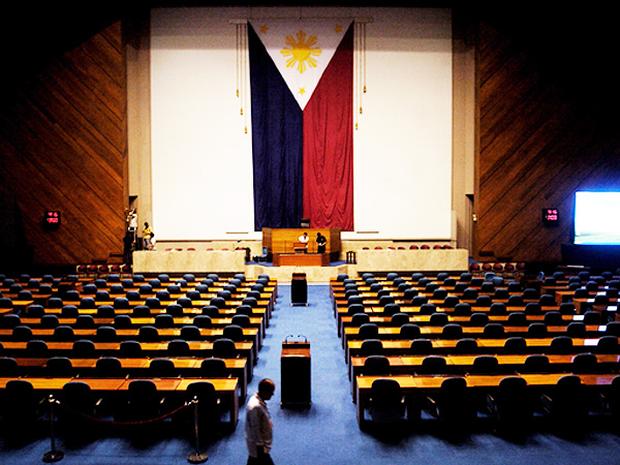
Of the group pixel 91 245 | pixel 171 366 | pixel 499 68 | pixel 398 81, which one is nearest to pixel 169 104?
pixel 91 245

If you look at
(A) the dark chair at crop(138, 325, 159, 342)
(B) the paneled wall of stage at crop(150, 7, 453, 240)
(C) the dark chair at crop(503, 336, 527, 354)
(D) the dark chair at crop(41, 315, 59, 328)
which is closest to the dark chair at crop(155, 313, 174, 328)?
(A) the dark chair at crop(138, 325, 159, 342)

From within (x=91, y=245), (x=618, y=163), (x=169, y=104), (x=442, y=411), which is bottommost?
(x=442, y=411)

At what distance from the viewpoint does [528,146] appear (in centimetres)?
2319

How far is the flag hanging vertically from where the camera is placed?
24.9 metres

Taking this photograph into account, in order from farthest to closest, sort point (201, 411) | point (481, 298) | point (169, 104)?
1. point (169, 104)
2. point (481, 298)
3. point (201, 411)

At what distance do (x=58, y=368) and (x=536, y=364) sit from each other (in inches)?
279

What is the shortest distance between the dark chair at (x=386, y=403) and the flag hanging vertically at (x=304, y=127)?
55.8ft

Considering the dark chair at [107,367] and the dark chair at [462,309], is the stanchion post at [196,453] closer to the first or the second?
the dark chair at [107,367]

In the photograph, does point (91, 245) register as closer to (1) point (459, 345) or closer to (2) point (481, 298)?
(2) point (481, 298)

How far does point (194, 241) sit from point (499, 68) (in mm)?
14324

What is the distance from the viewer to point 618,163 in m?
23.3

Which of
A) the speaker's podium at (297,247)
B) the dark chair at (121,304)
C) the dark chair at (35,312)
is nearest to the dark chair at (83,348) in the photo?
the dark chair at (35,312)

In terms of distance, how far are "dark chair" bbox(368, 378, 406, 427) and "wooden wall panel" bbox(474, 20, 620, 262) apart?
1612 centimetres

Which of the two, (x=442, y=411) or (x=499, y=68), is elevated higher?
(x=499, y=68)
